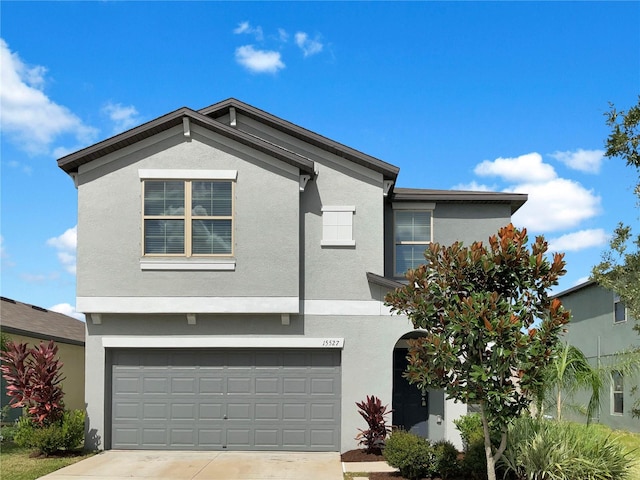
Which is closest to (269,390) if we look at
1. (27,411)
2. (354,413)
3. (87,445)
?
(354,413)

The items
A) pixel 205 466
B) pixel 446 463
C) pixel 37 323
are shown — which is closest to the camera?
pixel 446 463

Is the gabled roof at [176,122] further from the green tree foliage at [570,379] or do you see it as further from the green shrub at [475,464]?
the green shrub at [475,464]

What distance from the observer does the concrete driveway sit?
13.5m

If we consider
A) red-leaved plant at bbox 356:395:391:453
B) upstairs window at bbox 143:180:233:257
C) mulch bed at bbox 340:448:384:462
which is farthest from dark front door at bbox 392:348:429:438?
upstairs window at bbox 143:180:233:257

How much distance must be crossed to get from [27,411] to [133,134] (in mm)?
6756

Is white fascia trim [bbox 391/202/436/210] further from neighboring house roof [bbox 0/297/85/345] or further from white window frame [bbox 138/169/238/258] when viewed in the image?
neighboring house roof [bbox 0/297/85/345]

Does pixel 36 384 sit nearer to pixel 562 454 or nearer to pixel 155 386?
pixel 155 386

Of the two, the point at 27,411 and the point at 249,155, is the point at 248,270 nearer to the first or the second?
the point at 249,155

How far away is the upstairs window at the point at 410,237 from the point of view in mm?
17844

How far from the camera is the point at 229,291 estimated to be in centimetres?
1589

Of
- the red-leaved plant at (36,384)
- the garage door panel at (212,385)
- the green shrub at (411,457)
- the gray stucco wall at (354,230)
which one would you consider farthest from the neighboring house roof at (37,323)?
the green shrub at (411,457)

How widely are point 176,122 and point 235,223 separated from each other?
9.03 feet

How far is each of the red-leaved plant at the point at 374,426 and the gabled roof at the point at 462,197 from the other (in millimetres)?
5260

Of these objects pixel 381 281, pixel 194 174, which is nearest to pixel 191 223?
pixel 194 174
